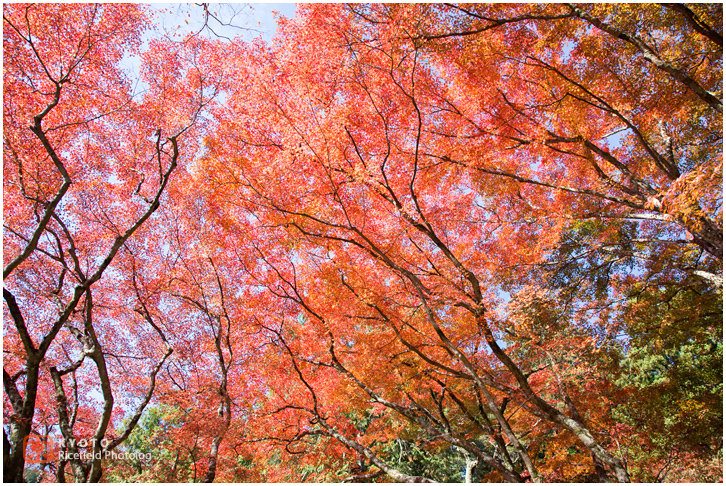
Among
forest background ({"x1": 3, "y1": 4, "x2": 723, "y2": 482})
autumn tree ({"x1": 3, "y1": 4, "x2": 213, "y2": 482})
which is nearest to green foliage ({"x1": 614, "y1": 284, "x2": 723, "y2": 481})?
forest background ({"x1": 3, "y1": 4, "x2": 723, "y2": 482})

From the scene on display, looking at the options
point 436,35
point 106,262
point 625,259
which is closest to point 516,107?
point 436,35

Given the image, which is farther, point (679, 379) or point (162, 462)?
point (162, 462)

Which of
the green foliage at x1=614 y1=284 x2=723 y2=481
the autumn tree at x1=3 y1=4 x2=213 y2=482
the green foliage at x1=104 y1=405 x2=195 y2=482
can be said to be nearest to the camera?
the autumn tree at x1=3 y1=4 x2=213 y2=482

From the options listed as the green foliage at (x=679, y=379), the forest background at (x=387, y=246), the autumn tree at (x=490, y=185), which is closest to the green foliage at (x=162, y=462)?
the forest background at (x=387, y=246)

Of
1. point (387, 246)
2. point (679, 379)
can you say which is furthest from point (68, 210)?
point (679, 379)

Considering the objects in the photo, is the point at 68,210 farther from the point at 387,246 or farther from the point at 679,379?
the point at 679,379

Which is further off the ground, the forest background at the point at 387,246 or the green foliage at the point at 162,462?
the forest background at the point at 387,246

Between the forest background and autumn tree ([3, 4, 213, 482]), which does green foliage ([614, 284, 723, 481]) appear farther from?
autumn tree ([3, 4, 213, 482])

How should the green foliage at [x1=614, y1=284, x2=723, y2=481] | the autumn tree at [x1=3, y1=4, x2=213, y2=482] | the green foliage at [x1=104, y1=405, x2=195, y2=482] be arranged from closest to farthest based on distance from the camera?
1. the autumn tree at [x1=3, y1=4, x2=213, y2=482]
2. the green foliage at [x1=614, y1=284, x2=723, y2=481]
3. the green foliage at [x1=104, y1=405, x2=195, y2=482]

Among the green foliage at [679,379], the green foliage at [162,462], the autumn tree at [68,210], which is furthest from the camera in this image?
the green foliage at [162,462]

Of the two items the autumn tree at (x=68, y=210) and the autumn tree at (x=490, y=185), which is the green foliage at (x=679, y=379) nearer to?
the autumn tree at (x=490, y=185)

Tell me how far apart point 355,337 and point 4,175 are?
24.9 ft

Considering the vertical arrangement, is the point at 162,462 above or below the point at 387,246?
below

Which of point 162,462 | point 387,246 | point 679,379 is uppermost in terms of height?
point 387,246
